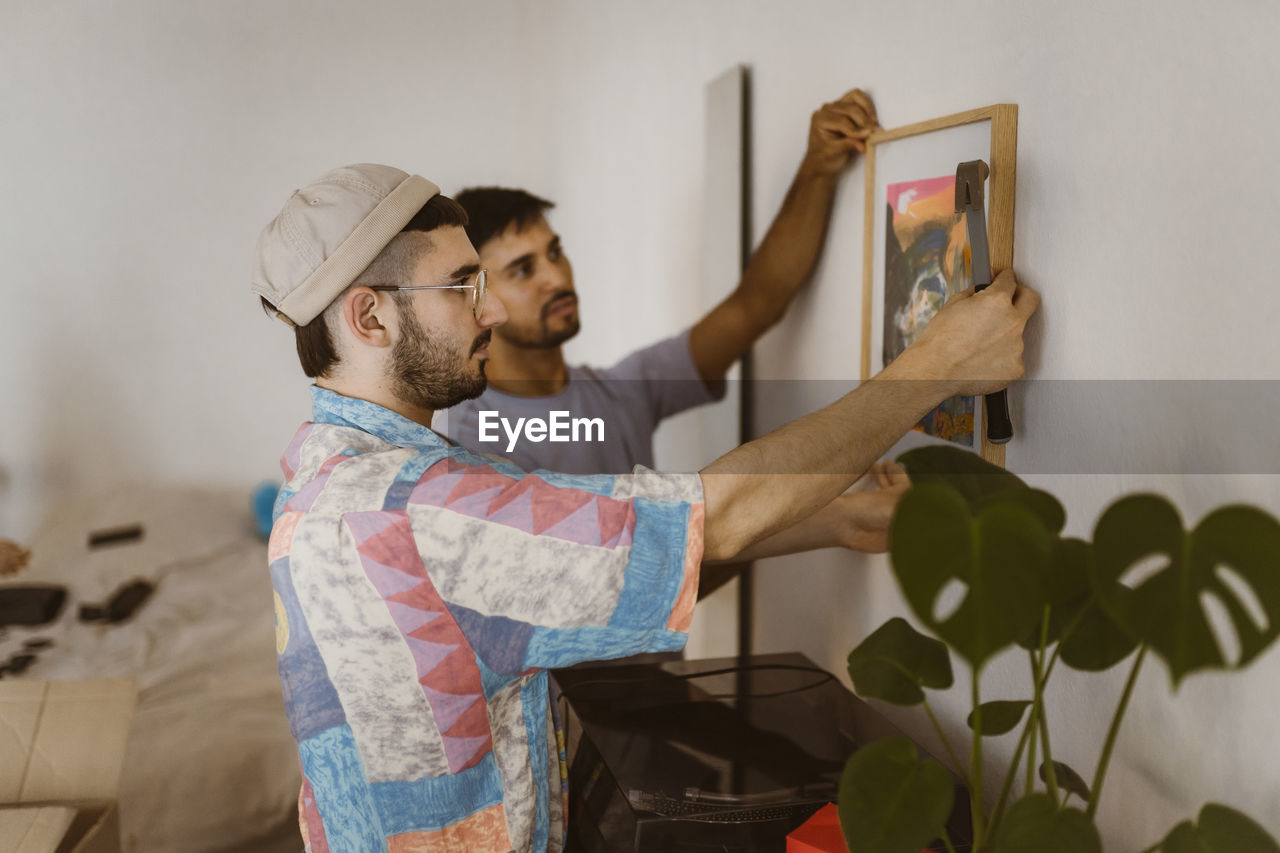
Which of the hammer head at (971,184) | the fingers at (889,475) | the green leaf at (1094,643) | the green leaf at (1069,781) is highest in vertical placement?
the hammer head at (971,184)

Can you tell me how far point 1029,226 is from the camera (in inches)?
40.2

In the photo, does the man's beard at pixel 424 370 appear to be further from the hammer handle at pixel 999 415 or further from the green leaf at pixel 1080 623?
the green leaf at pixel 1080 623

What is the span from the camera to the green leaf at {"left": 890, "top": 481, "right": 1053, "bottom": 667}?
510mm

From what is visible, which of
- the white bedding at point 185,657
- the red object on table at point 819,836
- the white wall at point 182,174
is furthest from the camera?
the white wall at point 182,174

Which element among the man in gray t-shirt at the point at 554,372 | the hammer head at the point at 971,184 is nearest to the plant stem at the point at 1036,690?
the hammer head at the point at 971,184

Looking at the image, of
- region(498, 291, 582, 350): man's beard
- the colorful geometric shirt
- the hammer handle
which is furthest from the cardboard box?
the hammer handle

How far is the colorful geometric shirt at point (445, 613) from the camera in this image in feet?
3.06

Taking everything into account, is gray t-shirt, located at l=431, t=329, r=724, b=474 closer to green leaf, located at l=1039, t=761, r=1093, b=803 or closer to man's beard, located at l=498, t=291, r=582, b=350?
man's beard, located at l=498, t=291, r=582, b=350

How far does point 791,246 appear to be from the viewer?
158 cm

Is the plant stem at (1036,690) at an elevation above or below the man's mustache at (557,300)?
below

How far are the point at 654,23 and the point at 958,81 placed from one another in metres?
1.32

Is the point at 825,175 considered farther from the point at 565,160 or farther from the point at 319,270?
the point at 565,160

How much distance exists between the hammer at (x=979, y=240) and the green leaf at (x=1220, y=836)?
479 mm

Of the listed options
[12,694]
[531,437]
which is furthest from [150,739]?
[531,437]
